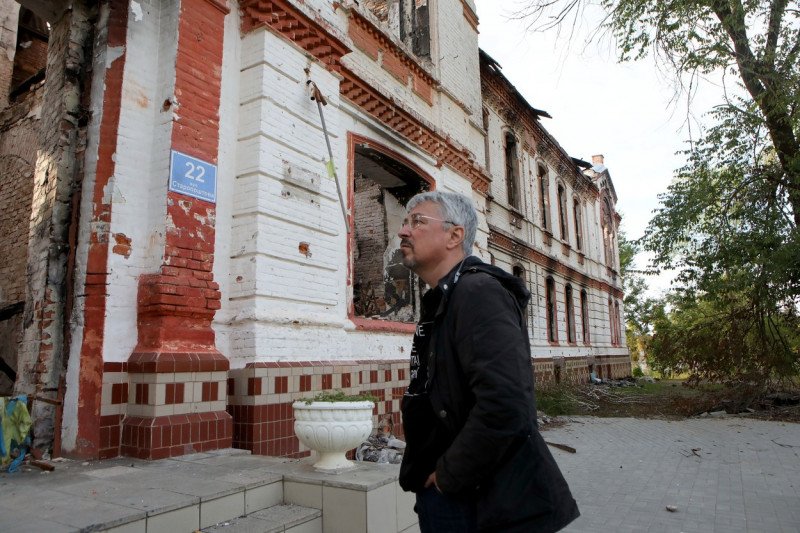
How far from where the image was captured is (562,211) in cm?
2066

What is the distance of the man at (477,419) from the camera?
164 centimetres

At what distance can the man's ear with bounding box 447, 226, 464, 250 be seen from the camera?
2.21 m

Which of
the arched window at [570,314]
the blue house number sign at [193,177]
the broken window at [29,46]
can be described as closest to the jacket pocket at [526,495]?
the blue house number sign at [193,177]

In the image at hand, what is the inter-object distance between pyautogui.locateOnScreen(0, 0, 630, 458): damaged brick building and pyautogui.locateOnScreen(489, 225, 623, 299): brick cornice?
20.4 ft

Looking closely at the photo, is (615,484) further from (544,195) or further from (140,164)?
(544,195)

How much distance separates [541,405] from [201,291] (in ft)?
32.9

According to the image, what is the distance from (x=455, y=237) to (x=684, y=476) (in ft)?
19.7

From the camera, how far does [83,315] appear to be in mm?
4555

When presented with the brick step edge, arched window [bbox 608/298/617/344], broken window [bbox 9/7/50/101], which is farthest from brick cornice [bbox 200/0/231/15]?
arched window [bbox 608/298/617/344]

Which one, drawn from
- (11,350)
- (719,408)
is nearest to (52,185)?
(11,350)

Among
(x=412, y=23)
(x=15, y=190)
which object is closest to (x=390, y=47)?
(x=412, y=23)

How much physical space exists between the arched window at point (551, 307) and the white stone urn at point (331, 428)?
46.4ft

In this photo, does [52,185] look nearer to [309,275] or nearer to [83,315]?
[83,315]

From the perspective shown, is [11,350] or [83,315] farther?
[11,350]
